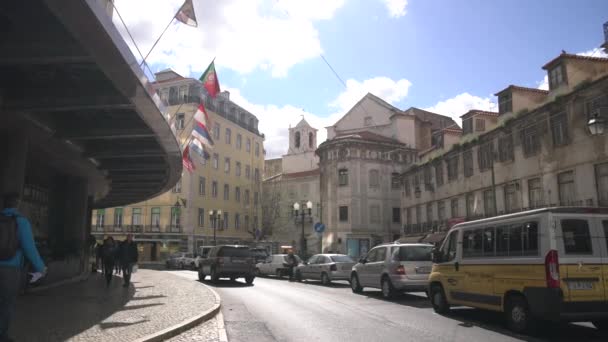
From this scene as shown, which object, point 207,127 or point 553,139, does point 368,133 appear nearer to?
point 553,139

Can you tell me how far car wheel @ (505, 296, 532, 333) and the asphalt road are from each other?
0.55ft

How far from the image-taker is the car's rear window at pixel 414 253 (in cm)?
1602

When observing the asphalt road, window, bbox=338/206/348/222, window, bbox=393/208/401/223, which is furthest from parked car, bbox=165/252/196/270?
the asphalt road

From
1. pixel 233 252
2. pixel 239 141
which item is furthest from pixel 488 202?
pixel 239 141

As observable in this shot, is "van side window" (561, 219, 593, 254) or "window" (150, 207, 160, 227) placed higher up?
"window" (150, 207, 160, 227)

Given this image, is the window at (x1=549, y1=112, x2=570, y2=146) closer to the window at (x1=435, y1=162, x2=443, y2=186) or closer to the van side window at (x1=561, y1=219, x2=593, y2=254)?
the window at (x1=435, y1=162, x2=443, y2=186)

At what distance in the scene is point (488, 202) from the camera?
31.4 meters

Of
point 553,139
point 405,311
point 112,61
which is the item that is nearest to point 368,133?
point 553,139

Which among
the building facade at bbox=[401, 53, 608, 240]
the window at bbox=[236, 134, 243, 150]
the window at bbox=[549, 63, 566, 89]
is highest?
the window at bbox=[236, 134, 243, 150]

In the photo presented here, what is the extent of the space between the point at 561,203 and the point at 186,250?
42043 mm

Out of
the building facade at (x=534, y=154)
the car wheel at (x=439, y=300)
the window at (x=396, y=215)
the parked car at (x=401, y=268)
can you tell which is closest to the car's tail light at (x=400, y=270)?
the parked car at (x=401, y=268)

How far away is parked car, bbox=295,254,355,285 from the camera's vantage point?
2341 centimetres

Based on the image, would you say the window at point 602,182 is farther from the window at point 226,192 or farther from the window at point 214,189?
the window at point 226,192

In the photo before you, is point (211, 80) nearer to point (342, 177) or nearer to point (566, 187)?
point (566, 187)
